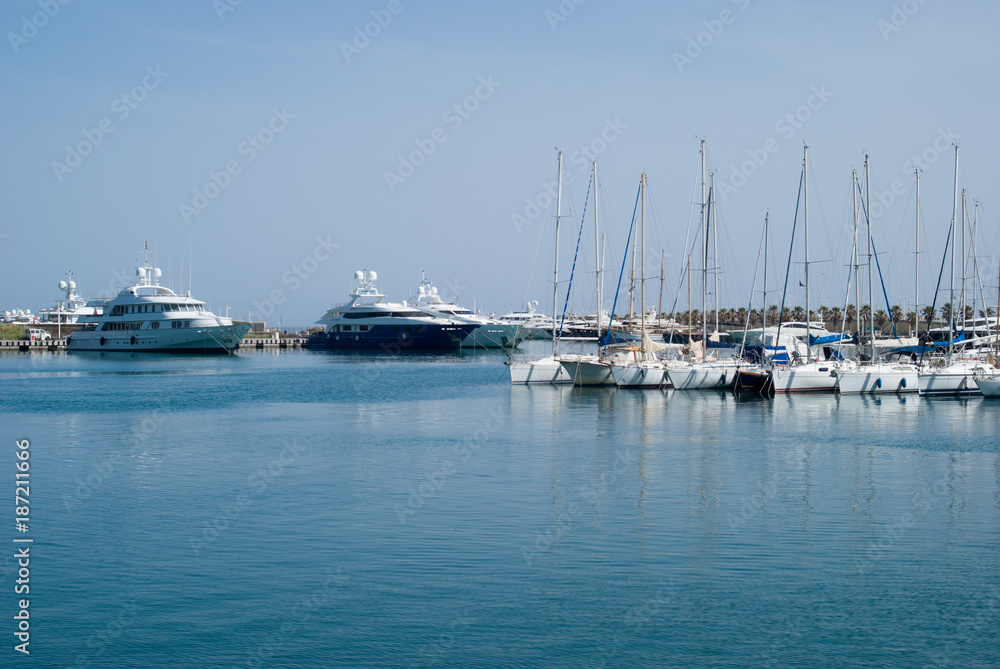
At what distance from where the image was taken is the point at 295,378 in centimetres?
5938

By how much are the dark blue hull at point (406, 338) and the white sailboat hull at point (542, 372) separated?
49163 millimetres

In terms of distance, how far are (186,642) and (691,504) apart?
1121cm

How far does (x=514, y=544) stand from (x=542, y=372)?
3224 centimetres

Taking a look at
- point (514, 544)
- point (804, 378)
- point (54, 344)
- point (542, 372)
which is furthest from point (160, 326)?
point (514, 544)

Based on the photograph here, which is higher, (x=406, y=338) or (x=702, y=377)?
(x=406, y=338)

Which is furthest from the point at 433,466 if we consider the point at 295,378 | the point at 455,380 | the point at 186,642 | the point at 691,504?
the point at 295,378

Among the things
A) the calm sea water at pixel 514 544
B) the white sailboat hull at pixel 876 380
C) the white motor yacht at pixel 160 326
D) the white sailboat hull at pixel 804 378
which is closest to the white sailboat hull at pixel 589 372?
the white sailboat hull at pixel 804 378

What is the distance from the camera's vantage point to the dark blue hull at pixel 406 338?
3939 inches

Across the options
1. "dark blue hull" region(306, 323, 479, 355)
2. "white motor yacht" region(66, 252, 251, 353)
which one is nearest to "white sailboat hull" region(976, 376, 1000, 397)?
"dark blue hull" region(306, 323, 479, 355)

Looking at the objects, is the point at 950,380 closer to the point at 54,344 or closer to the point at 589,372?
the point at 589,372

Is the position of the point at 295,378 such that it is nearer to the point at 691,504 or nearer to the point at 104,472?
the point at 104,472

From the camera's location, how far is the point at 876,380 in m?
42.5

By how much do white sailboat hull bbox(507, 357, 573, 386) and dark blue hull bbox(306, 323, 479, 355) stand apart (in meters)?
49.2

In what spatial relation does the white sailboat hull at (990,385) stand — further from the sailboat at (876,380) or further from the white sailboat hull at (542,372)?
the white sailboat hull at (542,372)
